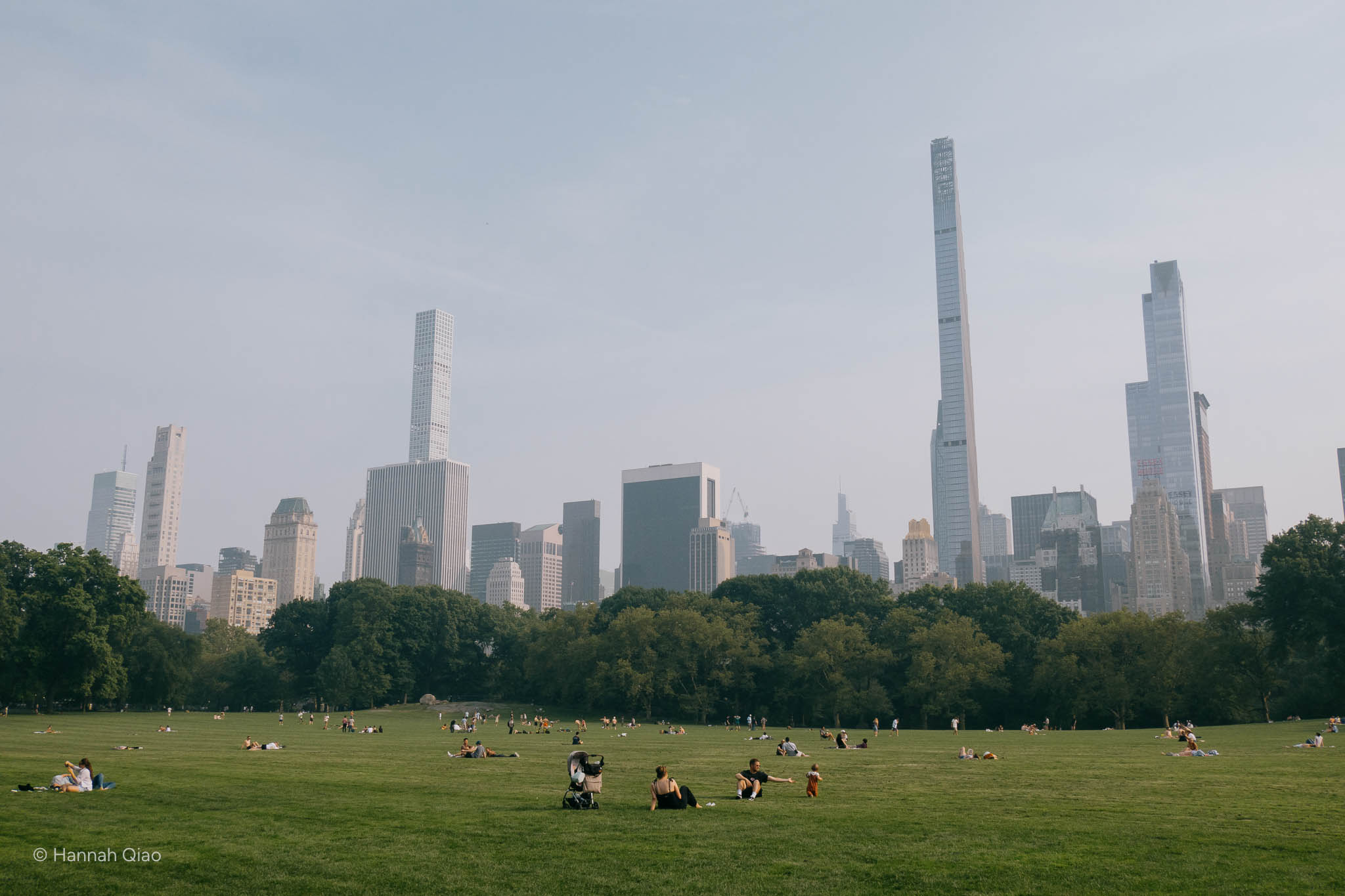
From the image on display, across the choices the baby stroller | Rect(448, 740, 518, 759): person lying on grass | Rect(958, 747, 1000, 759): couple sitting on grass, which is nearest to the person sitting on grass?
the baby stroller

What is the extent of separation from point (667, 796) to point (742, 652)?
71.0m

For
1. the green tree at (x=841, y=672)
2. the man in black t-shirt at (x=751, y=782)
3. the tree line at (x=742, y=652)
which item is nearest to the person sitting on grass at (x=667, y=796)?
the man in black t-shirt at (x=751, y=782)

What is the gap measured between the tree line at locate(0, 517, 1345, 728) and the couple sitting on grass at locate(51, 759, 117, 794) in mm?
64277

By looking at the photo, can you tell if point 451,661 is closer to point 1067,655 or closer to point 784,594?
point 784,594

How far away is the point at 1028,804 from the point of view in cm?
2122

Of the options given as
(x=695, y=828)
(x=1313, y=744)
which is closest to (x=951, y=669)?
(x=1313, y=744)

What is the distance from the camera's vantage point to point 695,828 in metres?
18.5

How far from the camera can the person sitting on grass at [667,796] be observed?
21125mm

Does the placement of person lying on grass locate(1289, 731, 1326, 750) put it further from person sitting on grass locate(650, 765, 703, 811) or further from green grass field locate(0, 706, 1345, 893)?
→ person sitting on grass locate(650, 765, 703, 811)

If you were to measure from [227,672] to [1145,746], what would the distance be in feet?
341

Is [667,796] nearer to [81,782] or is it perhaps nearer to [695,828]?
[695,828]

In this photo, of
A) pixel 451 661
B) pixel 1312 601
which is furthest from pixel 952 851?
pixel 451 661

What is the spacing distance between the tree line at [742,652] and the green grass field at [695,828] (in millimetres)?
42457

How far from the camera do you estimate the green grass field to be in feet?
45.9
